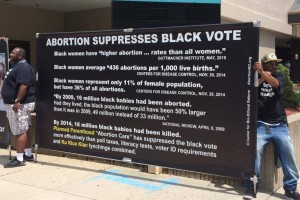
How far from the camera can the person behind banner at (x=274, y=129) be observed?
497cm

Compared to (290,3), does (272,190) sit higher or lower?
lower

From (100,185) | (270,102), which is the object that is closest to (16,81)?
(100,185)

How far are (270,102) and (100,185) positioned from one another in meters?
2.45

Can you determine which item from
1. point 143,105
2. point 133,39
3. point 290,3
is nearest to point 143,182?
point 143,105

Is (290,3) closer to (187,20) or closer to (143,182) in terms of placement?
(187,20)

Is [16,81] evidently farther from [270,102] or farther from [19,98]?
[270,102]

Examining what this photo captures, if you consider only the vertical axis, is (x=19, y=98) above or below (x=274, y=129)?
above

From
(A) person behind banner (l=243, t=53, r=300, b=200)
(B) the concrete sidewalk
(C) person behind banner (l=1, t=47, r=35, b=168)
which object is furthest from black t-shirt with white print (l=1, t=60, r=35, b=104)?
(A) person behind banner (l=243, t=53, r=300, b=200)

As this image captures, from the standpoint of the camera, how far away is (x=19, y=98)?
638 cm

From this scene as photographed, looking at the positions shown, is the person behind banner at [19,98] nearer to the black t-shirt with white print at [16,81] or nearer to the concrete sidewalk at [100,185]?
the black t-shirt with white print at [16,81]

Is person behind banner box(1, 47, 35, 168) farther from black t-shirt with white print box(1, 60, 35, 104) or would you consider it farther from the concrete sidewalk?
the concrete sidewalk

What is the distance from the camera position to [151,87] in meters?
5.52

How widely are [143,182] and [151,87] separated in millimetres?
1307

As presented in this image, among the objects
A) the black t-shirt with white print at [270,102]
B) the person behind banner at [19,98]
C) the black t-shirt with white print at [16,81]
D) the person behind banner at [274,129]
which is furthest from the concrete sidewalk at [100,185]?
the black t-shirt with white print at [16,81]
